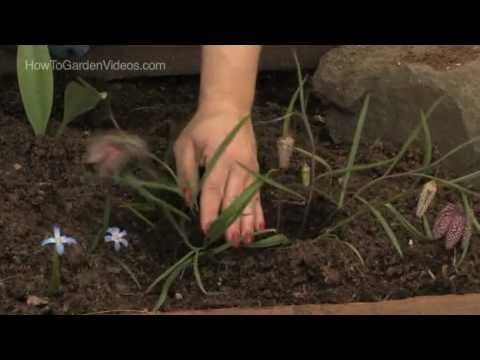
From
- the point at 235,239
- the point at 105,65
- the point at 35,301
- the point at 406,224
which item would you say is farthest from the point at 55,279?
the point at 105,65

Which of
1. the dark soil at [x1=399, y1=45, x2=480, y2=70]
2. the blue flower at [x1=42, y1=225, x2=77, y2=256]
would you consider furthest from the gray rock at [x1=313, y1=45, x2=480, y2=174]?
the blue flower at [x1=42, y1=225, x2=77, y2=256]

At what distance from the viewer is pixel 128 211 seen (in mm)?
1325

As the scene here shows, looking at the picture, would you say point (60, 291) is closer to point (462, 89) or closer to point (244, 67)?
point (244, 67)

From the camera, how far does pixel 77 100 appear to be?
4.63 feet

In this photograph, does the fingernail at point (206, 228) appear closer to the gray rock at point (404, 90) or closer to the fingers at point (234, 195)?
the fingers at point (234, 195)

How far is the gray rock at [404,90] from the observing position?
1.52 metres

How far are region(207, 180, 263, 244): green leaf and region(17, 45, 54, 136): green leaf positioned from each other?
40 cm

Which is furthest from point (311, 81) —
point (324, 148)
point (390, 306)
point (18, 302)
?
point (18, 302)

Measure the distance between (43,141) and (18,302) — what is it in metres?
0.36

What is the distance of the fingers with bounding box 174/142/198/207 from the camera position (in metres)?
1.27

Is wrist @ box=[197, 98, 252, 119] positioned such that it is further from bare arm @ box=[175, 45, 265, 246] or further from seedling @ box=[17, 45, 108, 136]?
seedling @ box=[17, 45, 108, 136]

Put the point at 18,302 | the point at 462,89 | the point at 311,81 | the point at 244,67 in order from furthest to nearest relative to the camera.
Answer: the point at 311,81
the point at 462,89
the point at 244,67
the point at 18,302

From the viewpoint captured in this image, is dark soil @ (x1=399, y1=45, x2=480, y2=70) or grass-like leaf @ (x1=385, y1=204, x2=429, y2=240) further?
dark soil @ (x1=399, y1=45, x2=480, y2=70)

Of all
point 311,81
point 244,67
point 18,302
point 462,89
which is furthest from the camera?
point 311,81
